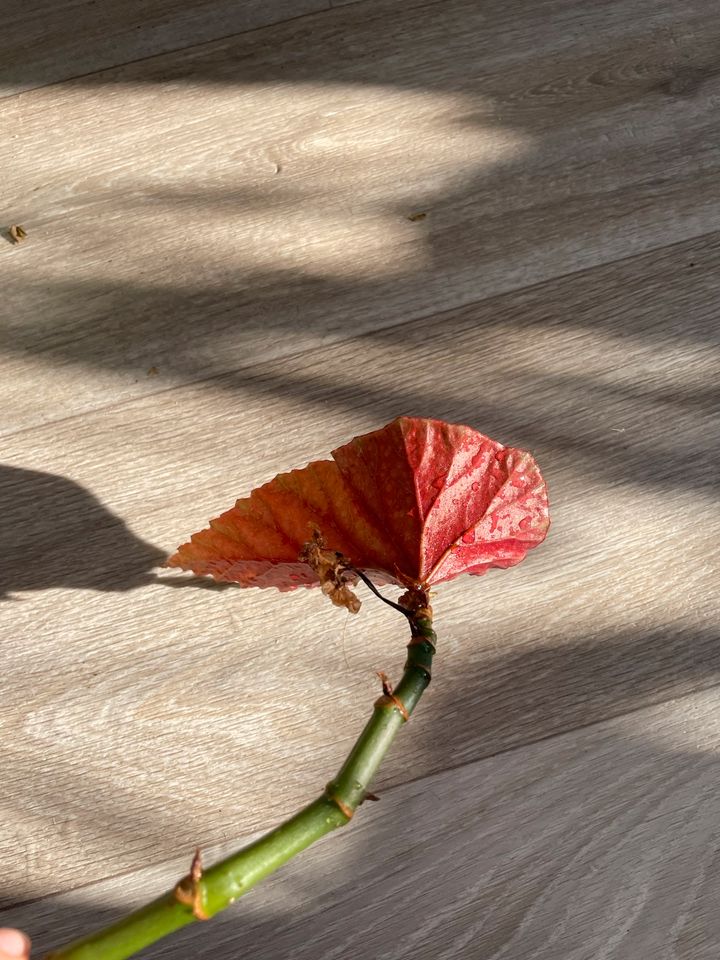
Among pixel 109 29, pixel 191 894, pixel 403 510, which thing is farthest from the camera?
pixel 109 29

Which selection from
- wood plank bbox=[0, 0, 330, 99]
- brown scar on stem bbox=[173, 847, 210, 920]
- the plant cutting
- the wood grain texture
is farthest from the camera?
wood plank bbox=[0, 0, 330, 99]

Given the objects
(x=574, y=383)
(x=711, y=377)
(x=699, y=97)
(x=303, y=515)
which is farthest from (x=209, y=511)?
(x=699, y=97)

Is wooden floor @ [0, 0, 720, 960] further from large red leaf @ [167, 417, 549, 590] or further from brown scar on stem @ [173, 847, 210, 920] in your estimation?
brown scar on stem @ [173, 847, 210, 920]

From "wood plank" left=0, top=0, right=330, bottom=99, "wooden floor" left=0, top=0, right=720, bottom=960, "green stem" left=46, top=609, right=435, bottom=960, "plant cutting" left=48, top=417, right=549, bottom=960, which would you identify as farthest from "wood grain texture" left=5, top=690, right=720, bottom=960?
"wood plank" left=0, top=0, right=330, bottom=99

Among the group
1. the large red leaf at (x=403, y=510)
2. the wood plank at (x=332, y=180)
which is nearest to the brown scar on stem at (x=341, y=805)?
the large red leaf at (x=403, y=510)

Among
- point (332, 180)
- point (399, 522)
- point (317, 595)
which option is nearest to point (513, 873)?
point (317, 595)

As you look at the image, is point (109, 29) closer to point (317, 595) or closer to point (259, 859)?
point (317, 595)

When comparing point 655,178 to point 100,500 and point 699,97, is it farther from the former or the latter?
point 100,500

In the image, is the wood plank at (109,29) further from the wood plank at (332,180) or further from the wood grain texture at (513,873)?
the wood grain texture at (513,873)
